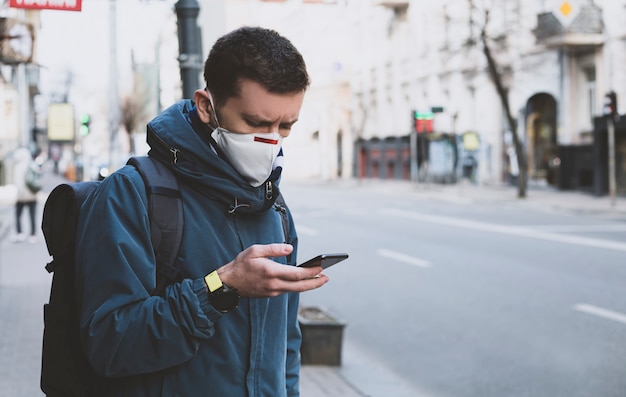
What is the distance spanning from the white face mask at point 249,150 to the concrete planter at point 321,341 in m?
4.81

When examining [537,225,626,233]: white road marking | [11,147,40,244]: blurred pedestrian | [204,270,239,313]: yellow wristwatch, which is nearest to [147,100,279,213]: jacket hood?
[204,270,239,313]: yellow wristwatch

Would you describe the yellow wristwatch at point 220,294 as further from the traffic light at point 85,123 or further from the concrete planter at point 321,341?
the traffic light at point 85,123

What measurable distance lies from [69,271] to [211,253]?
361mm

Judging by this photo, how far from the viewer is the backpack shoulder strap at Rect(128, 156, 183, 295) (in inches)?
82.2

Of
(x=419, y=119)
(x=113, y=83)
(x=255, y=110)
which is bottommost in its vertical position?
(x=255, y=110)

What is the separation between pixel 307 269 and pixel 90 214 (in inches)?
20.3

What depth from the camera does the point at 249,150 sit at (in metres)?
2.13

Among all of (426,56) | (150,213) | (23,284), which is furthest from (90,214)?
(426,56)

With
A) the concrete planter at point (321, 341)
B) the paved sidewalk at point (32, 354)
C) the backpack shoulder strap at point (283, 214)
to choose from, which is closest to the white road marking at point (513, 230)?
the paved sidewalk at point (32, 354)

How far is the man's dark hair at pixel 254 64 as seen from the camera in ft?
6.95

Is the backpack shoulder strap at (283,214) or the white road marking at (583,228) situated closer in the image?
the backpack shoulder strap at (283,214)

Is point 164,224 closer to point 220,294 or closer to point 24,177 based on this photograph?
point 220,294

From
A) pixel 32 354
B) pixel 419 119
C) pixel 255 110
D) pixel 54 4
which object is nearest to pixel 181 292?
pixel 255 110

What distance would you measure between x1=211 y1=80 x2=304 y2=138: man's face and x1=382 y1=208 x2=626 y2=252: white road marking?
12934 millimetres
